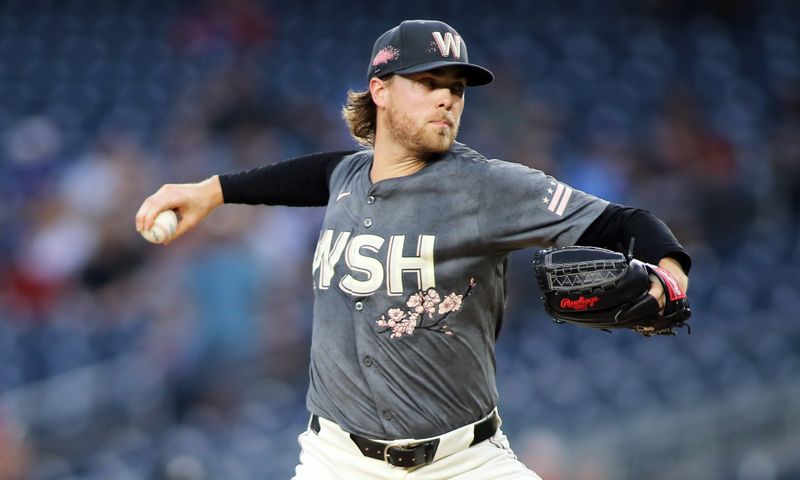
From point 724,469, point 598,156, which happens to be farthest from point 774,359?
point 598,156

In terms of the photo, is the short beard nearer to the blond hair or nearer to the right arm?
the blond hair

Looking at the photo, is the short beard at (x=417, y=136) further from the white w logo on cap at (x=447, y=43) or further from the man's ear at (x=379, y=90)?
the white w logo on cap at (x=447, y=43)

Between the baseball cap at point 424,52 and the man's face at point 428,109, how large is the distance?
0.12 ft

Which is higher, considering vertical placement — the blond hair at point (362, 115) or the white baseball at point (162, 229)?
the blond hair at point (362, 115)

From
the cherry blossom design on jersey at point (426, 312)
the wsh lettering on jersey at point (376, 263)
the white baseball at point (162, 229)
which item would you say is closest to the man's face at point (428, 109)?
the wsh lettering on jersey at point (376, 263)

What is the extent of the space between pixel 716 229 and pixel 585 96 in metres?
2.01

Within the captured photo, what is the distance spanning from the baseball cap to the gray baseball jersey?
0.26 meters

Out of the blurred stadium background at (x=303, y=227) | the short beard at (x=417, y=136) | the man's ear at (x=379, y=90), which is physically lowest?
the blurred stadium background at (x=303, y=227)

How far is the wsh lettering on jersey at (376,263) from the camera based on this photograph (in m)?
3.09

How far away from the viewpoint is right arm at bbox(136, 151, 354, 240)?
11.7 feet

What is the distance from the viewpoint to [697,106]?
8320mm

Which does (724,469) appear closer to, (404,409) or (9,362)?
(404,409)

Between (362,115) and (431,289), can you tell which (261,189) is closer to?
(362,115)

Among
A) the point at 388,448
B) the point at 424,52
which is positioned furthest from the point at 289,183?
the point at 388,448
